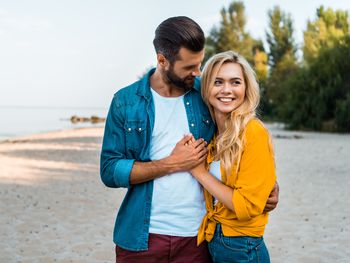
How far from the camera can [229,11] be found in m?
54.7

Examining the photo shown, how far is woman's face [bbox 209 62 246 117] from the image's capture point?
2234mm

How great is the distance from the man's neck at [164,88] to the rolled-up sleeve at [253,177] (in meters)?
0.37

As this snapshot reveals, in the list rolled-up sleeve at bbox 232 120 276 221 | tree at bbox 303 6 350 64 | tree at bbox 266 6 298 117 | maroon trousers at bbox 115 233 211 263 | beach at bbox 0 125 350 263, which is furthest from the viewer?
tree at bbox 266 6 298 117

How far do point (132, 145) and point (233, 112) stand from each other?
467 millimetres

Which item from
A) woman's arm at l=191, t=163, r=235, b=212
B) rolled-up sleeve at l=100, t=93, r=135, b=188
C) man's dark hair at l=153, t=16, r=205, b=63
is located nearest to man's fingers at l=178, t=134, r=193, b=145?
woman's arm at l=191, t=163, r=235, b=212

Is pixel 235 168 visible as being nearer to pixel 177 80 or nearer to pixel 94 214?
pixel 177 80

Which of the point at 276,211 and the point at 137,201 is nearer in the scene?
the point at 137,201

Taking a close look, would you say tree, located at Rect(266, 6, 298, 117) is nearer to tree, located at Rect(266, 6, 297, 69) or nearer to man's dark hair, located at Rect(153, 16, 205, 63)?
tree, located at Rect(266, 6, 297, 69)

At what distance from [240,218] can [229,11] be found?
179 feet

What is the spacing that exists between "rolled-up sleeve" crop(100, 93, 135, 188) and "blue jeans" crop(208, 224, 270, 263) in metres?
0.47

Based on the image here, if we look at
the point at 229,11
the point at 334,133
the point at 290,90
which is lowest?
the point at 334,133

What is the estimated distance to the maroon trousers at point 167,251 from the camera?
2.25 m

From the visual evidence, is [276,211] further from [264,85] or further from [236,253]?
[264,85]

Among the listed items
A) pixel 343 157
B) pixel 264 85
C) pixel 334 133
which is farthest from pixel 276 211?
pixel 264 85
